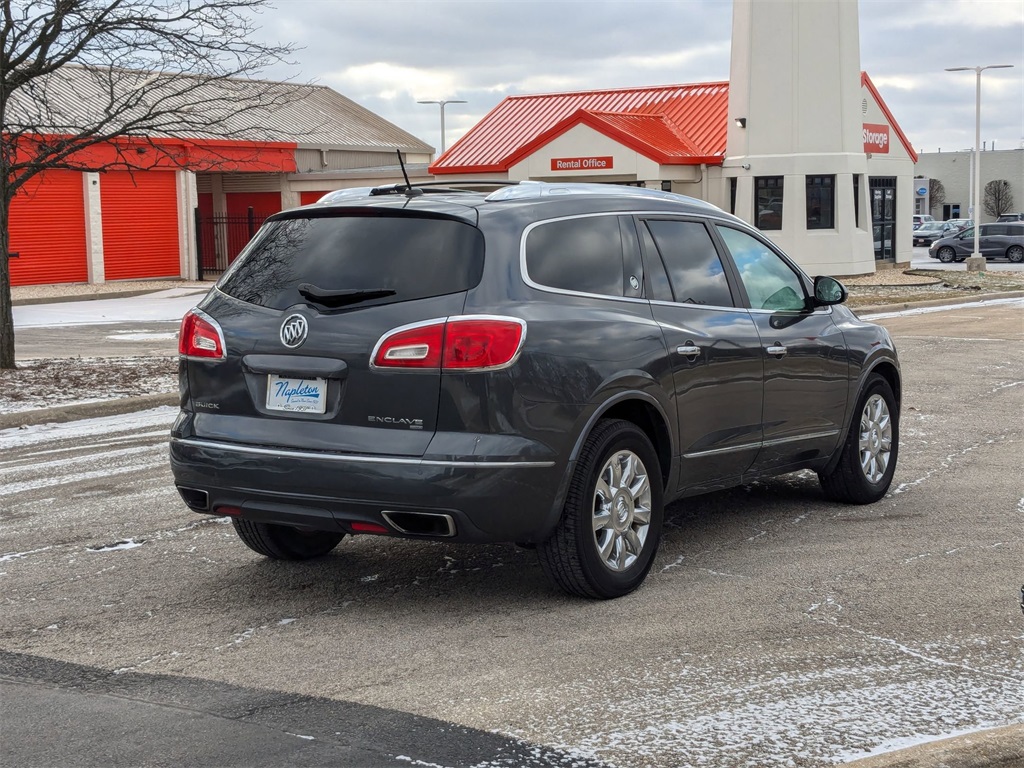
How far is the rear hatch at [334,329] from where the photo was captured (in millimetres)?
5391

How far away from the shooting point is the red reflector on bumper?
213 inches

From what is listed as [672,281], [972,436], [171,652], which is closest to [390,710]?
[171,652]

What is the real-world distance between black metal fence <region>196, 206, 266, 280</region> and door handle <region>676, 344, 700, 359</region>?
36979 mm

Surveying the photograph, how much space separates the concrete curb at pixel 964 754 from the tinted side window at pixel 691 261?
2.86m

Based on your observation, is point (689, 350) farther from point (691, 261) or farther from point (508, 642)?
point (508, 642)

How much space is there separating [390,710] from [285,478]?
1.34 m

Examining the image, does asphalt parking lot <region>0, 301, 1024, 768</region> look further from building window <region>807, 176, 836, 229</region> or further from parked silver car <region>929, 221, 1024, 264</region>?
parked silver car <region>929, 221, 1024, 264</region>

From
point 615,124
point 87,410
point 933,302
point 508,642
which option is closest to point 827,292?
point 508,642

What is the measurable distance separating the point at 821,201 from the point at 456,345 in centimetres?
3351

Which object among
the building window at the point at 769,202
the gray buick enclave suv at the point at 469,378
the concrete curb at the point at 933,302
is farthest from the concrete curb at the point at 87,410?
the building window at the point at 769,202

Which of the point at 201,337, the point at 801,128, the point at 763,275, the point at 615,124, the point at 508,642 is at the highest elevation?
the point at 615,124

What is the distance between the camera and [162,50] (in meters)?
14.5

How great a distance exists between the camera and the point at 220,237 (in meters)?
44.2

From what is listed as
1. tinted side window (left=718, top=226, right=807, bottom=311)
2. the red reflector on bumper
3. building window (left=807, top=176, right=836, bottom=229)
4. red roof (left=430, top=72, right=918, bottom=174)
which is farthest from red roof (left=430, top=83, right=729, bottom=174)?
the red reflector on bumper
